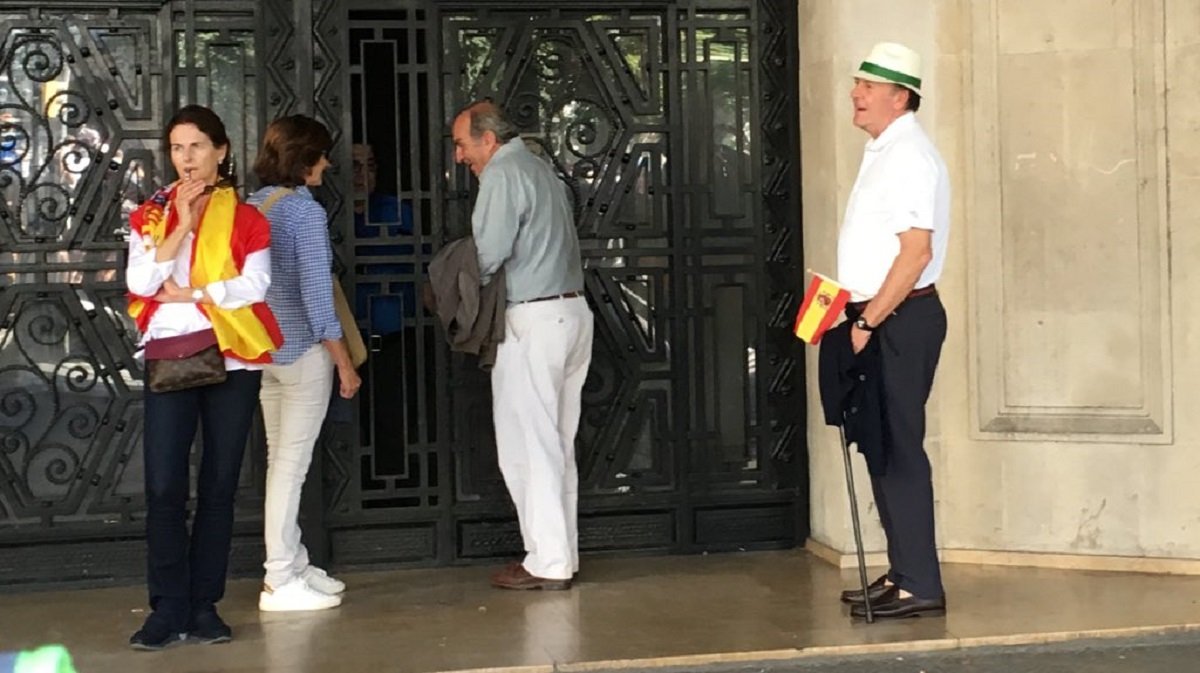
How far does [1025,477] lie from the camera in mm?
6988

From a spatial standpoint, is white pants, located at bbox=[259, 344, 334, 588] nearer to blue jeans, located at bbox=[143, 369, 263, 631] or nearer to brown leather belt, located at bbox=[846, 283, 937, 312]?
blue jeans, located at bbox=[143, 369, 263, 631]

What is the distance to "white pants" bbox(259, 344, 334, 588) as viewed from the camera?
625cm

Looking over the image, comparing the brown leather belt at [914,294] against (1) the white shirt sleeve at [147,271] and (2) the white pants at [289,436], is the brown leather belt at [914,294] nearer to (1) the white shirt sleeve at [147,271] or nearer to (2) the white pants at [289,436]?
(2) the white pants at [289,436]

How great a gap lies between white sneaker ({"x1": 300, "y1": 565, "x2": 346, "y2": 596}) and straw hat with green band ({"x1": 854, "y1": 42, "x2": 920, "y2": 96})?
2.93 metres

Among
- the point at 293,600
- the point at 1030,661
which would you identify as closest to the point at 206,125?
the point at 293,600

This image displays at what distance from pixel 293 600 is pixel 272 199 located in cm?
158

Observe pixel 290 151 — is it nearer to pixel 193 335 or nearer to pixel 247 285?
pixel 247 285

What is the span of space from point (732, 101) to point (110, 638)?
11.5 ft

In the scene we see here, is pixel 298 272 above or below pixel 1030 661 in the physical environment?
above

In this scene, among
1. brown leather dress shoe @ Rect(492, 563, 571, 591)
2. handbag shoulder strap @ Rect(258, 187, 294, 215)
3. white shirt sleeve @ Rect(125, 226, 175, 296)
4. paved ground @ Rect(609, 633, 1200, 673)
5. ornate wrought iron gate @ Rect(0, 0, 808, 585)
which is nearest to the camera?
white shirt sleeve @ Rect(125, 226, 175, 296)

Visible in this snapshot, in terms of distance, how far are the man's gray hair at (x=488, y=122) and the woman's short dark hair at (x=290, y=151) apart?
599mm

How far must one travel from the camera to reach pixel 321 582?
21.5 ft

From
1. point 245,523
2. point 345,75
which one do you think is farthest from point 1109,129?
point 245,523

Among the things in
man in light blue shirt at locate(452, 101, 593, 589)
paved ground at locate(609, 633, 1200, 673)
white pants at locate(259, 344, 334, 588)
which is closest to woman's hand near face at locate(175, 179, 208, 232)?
white pants at locate(259, 344, 334, 588)
